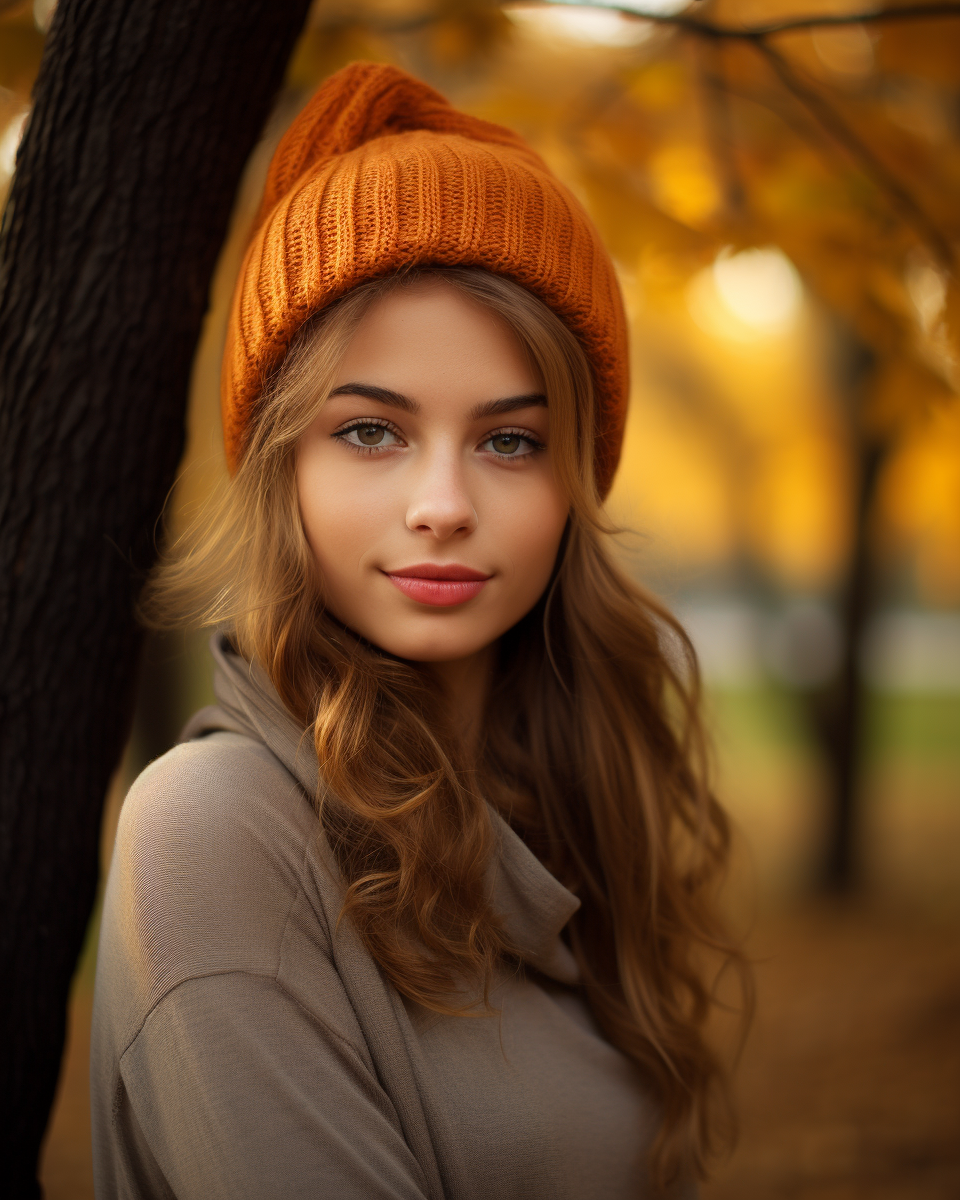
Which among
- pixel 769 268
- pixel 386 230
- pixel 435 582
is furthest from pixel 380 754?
pixel 769 268

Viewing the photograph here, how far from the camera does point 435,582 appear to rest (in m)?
1.59

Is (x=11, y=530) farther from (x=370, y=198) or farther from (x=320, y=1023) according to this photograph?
(x=320, y=1023)

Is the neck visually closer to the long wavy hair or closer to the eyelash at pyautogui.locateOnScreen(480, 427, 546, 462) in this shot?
the long wavy hair

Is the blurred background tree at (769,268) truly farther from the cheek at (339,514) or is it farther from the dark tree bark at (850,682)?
the cheek at (339,514)

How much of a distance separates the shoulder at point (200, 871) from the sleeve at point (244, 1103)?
39mm

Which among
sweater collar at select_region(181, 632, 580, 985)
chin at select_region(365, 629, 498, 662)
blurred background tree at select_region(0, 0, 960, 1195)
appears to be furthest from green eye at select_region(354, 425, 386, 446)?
blurred background tree at select_region(0, 0, 960, 1195)

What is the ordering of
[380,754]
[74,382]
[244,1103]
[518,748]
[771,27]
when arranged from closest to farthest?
[244,1103]
[380,754]
[74,382]
[518,748]
[771,27]

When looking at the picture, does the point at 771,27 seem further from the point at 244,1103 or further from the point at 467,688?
the point at 244,1103

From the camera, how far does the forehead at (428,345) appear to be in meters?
1.56

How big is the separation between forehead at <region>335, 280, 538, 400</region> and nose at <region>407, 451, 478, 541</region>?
12 cm

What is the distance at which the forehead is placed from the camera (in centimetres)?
156

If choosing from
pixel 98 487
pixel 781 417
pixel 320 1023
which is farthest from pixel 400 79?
pixel 781 417

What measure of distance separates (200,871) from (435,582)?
57cm

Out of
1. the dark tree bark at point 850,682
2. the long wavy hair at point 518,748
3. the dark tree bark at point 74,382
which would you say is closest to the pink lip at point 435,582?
the long wavy hair at point 518,748
